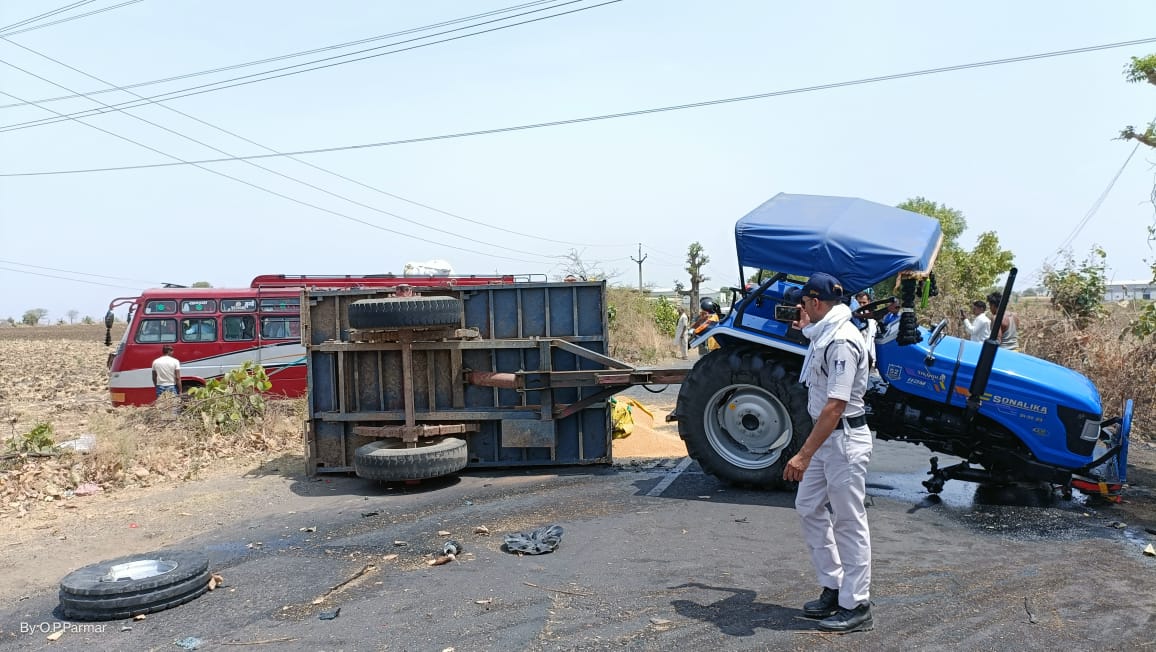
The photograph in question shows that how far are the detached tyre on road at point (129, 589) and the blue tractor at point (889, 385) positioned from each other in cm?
425

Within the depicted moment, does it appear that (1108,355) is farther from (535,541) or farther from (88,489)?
(88,489)

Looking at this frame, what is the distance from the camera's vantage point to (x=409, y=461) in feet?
25.0

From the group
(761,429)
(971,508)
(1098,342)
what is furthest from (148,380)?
(1098,342)

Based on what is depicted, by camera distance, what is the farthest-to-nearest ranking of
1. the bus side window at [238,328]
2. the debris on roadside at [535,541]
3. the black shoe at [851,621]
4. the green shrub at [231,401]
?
the bus side window at [238,328]
the green shrub at [231,401]
the debris on roadside at [535,541]
the black shoe at [851,621]

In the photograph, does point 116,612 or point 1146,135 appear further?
point 1146,135

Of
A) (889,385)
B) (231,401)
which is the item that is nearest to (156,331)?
(231,401)

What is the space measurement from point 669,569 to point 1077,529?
320cm

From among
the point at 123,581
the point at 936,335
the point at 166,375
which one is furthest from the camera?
the point at 166,375

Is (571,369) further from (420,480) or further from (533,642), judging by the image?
(533,642)

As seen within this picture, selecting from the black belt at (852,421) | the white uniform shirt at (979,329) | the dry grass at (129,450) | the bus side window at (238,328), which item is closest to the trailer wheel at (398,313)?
the dry grass at (129,450)

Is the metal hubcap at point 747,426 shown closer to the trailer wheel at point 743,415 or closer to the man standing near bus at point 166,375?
the trailer wheel at point 743,415

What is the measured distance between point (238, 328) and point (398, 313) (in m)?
9.31

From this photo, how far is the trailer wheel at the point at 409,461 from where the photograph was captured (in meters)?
7.62

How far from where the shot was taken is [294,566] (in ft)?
18.4
